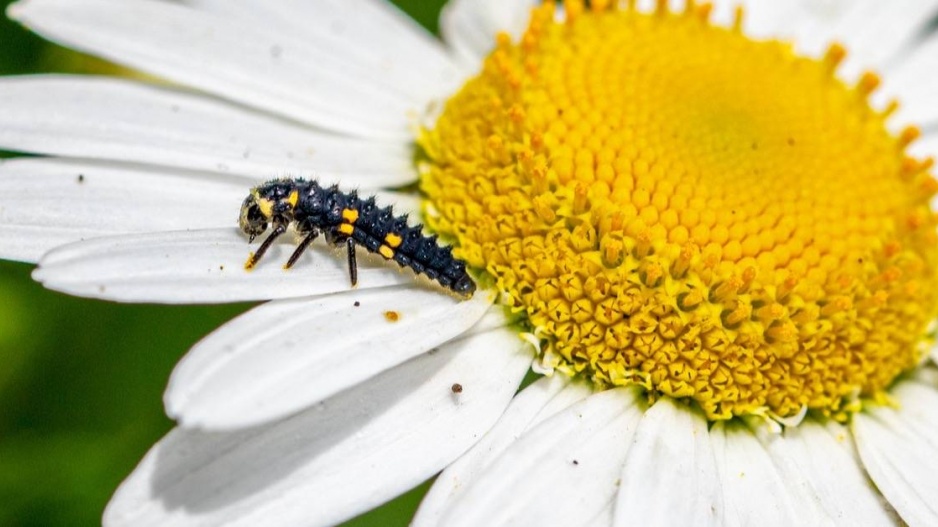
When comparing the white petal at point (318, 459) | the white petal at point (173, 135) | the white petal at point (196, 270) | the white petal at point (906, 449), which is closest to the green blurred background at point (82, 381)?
the white petal at point (173, 135)

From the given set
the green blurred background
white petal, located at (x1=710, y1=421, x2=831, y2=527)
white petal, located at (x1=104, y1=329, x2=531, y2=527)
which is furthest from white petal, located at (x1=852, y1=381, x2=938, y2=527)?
the green blurred background

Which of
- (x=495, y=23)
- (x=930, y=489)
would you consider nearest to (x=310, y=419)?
(x=930, y=489)

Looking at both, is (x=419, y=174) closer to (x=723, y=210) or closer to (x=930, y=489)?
(x=723, y=210)

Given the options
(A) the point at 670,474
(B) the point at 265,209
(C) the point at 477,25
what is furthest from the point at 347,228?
(C) the point at 477,25

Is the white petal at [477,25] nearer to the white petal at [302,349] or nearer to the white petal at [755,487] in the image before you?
the white petal at [302,349]

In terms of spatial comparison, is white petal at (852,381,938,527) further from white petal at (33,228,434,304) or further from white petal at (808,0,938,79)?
white petal at (808,0,938,79)

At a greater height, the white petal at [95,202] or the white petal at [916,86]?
the white petal at [916,86]
